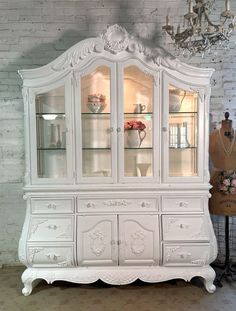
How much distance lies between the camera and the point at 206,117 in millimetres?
2648

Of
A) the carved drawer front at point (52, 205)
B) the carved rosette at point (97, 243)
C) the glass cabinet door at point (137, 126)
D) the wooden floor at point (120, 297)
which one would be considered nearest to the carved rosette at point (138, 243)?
the carved rosette at point (97, 243)

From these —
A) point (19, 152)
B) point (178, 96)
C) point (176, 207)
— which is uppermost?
point (178, 96)

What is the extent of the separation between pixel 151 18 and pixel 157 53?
2.49ft

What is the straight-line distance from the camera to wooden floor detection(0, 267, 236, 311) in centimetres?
246

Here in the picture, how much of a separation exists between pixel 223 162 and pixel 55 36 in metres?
2.08

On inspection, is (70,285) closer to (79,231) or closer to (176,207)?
(79,231)

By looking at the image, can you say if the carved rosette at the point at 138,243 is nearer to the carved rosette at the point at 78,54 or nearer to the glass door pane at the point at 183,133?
the glass door pane at the point at 183,133

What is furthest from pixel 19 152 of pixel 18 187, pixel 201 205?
pixel 201 205

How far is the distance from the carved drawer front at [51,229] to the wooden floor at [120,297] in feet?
1.62

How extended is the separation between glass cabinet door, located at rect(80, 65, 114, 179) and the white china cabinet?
0.06 ft

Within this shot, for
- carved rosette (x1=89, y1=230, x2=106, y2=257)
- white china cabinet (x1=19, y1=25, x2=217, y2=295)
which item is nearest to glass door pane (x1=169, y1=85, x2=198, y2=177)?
white china cabinet (x1=19, y1=25, x2=217, y2=295)

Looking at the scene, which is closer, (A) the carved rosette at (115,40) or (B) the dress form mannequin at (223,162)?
(A) the carved rosette at (115,40)

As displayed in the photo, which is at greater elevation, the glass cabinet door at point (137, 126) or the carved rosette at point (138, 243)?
the glass cabinet door at point (137, 126)

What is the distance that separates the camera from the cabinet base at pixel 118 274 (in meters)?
2.62
